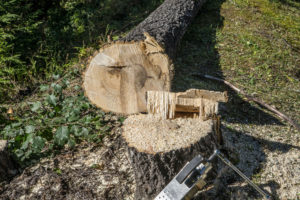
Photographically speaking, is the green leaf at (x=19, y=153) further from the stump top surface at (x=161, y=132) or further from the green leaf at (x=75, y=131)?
the stump top surface at (x=161, y=132)

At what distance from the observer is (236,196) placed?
2264 millimetres

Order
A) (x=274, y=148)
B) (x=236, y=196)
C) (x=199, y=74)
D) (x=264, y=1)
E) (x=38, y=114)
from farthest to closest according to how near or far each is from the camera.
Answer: (x=264, y=1)
(x=199, y=74)
(x=38, y=114)
(x=274, y=148)
(x=236, y=196)

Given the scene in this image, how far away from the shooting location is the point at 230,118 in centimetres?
323

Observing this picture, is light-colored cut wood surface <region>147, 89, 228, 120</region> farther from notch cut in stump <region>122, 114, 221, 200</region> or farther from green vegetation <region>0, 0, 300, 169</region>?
green vegetation <region>0, 0, 300, 169</region>

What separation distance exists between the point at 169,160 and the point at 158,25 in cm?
200

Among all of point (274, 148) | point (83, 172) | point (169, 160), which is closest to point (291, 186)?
point (274, 148)

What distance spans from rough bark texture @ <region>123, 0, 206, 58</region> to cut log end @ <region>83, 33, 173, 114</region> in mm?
216

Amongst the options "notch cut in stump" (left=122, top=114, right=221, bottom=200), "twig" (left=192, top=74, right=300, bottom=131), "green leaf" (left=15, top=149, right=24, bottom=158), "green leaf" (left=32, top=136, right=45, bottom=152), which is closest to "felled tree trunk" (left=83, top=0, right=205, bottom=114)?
"notch cut in stump" (left=122, top=114, right=221, bottom=200)

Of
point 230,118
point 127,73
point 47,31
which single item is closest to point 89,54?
point 47,31

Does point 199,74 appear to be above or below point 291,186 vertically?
above

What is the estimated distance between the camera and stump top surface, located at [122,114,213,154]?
198 centimetres

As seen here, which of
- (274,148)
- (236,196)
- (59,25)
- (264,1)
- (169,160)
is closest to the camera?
(169,160)

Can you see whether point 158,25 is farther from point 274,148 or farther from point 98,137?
point 274,148

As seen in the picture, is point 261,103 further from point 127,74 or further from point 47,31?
point 47,31
